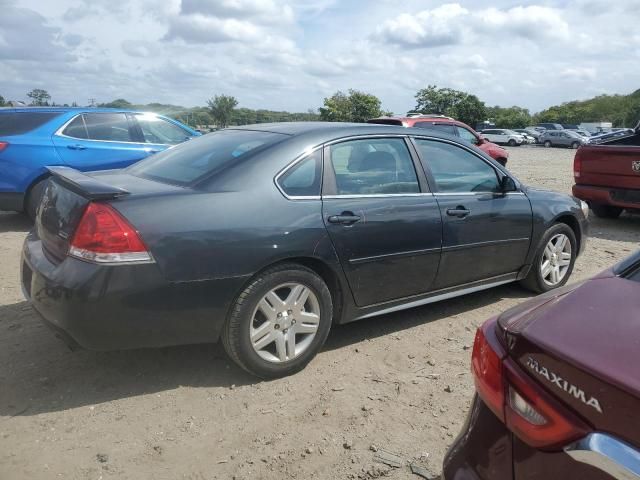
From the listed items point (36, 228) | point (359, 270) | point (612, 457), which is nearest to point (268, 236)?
point (359, 270)

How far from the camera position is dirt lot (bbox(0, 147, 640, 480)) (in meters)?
2.51

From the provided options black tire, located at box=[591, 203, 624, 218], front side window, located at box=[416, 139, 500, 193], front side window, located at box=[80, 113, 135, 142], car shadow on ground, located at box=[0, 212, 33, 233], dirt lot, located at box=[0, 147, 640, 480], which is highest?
front side window, located at box=[80, 113, 135, 142]

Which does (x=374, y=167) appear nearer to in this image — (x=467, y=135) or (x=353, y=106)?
(x=467, y=135)

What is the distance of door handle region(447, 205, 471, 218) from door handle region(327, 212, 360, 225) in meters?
0.85

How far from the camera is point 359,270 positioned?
3.42 m

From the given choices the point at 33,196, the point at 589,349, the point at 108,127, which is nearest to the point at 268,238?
the point at 589,349

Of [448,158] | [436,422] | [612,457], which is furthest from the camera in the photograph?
[448,158]

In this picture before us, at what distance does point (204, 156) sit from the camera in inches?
140

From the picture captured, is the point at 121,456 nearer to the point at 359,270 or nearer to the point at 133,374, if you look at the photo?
the point at 133,374

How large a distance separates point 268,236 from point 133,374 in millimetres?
1216

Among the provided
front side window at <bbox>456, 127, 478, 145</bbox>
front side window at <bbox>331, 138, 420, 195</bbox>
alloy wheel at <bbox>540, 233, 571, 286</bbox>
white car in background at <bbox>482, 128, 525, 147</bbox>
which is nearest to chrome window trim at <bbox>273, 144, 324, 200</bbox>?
front side window at <bbox>331, 138, 420, 195</bbox>

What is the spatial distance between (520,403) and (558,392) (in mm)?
121

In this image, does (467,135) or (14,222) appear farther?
A: (467,135)

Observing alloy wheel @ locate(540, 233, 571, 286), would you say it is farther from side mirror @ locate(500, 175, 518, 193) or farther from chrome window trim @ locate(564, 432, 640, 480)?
chrome window trim @ locate(564, 432, 640, 480)
